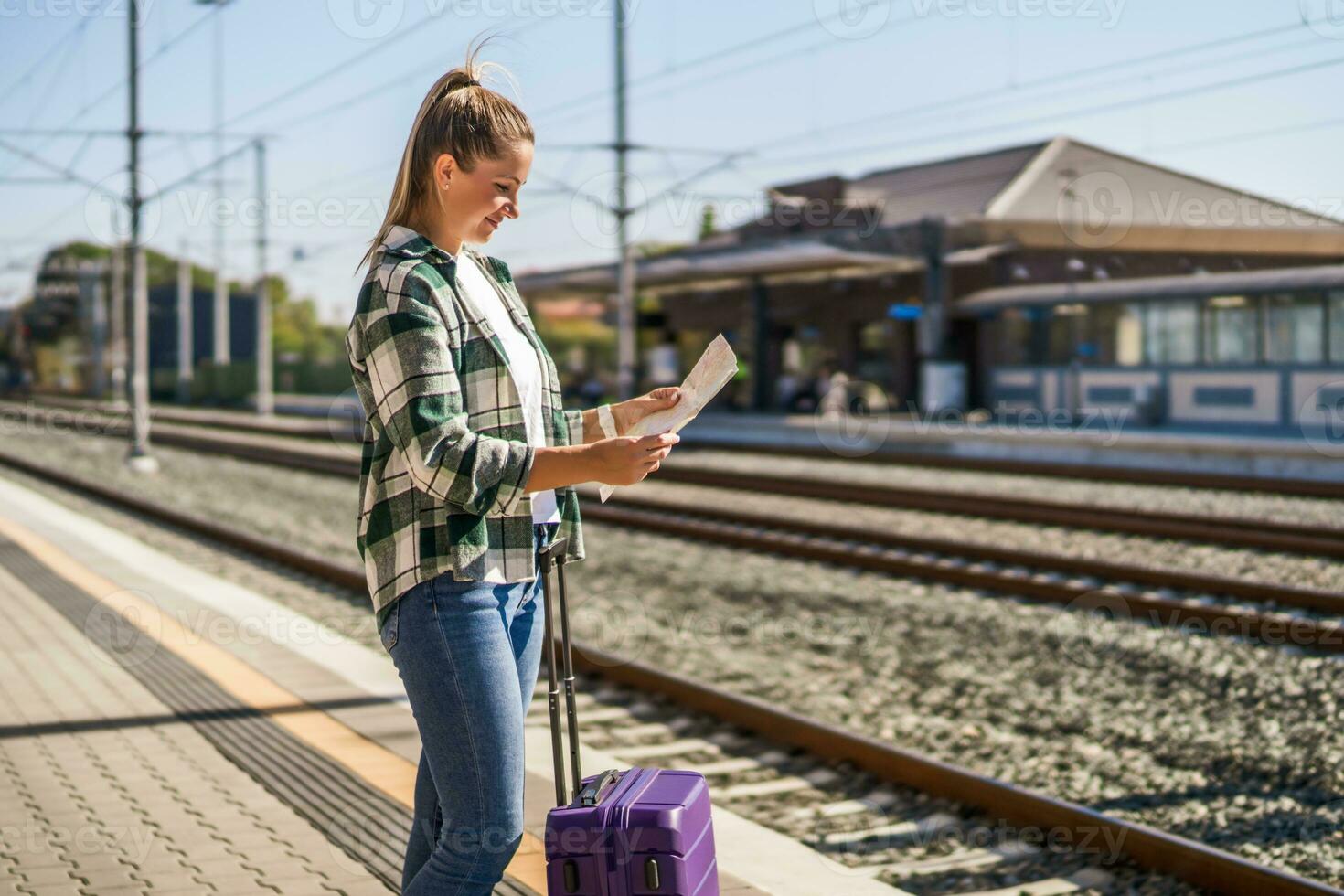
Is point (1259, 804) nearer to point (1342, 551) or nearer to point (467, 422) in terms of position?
point (467, 422)

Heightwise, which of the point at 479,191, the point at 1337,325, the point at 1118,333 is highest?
the point at 1118,333

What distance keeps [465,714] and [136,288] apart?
61.2ft

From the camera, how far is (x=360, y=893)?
3.65 metres

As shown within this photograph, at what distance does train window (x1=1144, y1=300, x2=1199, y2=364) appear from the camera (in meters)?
24.6

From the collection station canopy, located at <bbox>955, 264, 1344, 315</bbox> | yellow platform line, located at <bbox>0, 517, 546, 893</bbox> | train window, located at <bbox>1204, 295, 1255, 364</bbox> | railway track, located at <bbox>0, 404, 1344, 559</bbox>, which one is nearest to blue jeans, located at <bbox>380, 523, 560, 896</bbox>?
yellow platform line, located at <bbox>0, 517, 546, 893</bbox>

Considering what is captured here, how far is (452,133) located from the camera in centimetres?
217

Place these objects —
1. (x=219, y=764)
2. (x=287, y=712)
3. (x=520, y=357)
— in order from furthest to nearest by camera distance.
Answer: (x=287, y=712) → (x=219, y=764) → (x=520, y=357)

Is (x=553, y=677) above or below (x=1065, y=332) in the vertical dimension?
below

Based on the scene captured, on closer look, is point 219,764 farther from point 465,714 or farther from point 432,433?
point 432,433

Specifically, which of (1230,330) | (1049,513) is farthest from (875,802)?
(1230,330)

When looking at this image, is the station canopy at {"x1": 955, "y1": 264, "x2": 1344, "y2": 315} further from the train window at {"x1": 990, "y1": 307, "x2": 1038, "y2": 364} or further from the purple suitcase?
the purple suitcase

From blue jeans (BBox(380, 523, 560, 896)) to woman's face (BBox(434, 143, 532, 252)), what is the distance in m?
0.59

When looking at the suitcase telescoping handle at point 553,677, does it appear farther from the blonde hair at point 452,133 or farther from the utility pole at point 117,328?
the utility pole at point 117,328

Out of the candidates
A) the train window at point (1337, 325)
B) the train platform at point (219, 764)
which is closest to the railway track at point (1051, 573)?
the train platform at point (219, 764)
